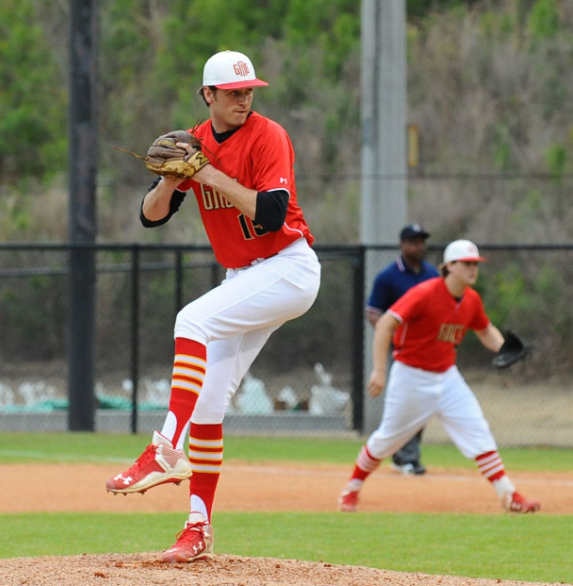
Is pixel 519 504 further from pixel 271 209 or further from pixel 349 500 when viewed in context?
pixel 271 209

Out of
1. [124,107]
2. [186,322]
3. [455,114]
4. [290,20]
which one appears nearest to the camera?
[186,322]

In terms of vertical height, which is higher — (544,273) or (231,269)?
(231,269)

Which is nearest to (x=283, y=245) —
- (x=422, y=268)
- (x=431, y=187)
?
(x=422, y=268)

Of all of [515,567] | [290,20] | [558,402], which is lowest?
[558,402]

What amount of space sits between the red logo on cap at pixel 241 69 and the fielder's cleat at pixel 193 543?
2.11 m

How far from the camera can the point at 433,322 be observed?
9.07m

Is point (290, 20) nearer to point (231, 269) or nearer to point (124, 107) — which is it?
point (124, 107)

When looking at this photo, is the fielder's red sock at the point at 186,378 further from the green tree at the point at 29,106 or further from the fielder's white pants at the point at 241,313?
the green tree at the point at 29,106

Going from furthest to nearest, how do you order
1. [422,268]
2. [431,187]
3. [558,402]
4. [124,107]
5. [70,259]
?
1. [124,107]
2. [431,187]
3. [558,402]
4. [70,259]
5. [422,268]

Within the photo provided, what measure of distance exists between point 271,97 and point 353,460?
Answer: 17.9 meters

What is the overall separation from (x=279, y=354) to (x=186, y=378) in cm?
1636

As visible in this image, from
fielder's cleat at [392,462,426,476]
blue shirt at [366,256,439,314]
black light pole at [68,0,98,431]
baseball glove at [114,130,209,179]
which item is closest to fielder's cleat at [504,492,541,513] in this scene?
fielder's cleat at [392,462,426,476]

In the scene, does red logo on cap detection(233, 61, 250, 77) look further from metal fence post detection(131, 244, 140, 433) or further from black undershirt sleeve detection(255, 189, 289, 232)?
metal fence post detection(131, 244, 140, 433)

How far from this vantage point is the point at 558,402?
64.6 ft
